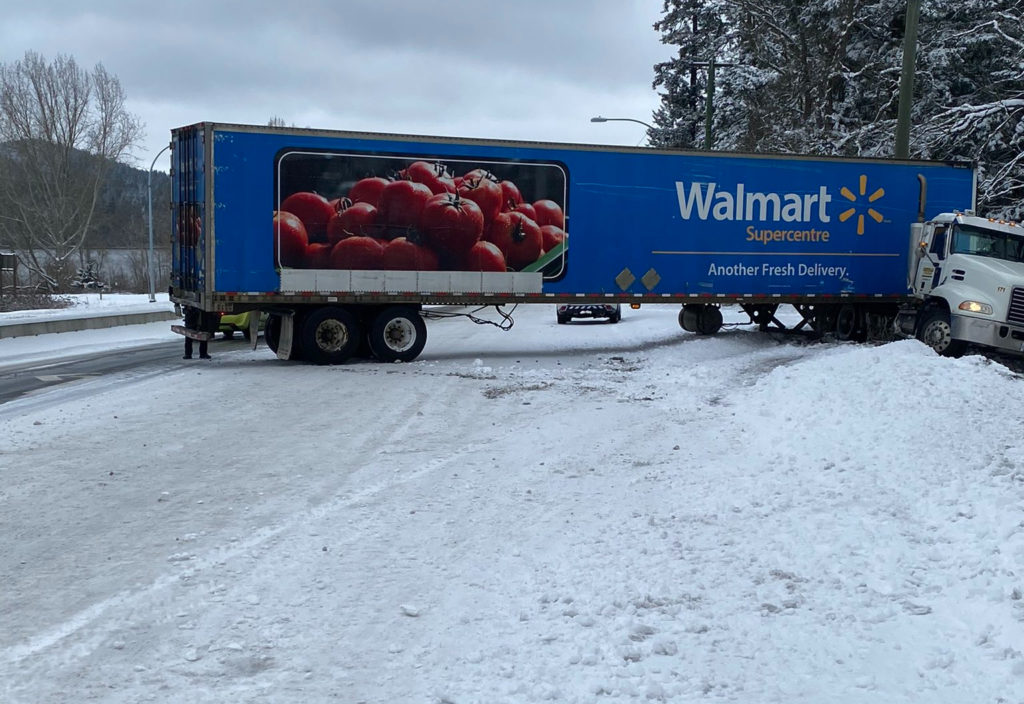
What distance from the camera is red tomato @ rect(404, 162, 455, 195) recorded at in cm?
1759

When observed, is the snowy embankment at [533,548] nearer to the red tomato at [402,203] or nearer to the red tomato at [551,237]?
the red tomato at [402,203]

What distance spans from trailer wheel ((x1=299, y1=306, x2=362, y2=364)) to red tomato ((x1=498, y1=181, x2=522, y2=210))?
11.9ft

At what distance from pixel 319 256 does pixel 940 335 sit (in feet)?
37.9

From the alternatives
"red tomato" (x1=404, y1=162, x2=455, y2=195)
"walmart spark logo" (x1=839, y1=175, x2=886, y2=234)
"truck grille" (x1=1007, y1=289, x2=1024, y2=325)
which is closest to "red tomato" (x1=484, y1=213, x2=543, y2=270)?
"red tomato" (x1=404, y1=162, x2=455, y2=195)

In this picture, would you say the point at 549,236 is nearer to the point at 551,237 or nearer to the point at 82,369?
the point at 551,237

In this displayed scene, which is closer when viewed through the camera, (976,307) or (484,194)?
(976,307)

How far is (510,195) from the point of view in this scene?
18344 millimetres

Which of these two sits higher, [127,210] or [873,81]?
[873,81]

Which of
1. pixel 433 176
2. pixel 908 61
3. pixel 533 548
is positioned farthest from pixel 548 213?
pixel 533 548

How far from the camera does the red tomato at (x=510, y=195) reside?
1830 cm

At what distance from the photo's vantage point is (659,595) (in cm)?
550

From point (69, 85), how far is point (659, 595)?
58.8m

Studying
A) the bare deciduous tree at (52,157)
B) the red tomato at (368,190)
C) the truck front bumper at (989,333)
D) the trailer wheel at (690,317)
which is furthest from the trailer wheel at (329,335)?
the bare deciduous tree at (52,157)

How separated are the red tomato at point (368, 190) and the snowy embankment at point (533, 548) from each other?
603 cm
